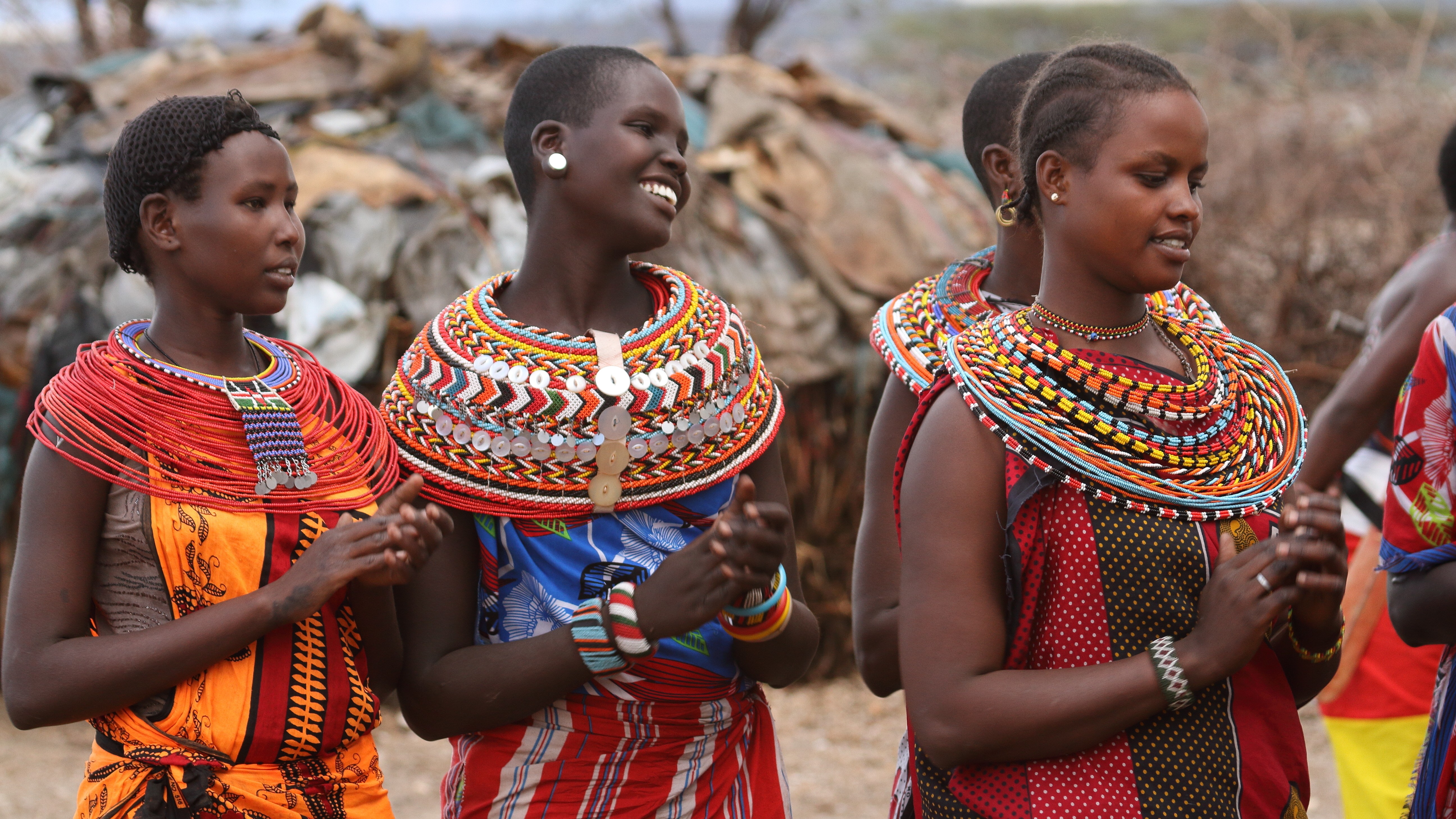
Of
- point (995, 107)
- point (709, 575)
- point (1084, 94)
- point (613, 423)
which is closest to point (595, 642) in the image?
point (709, 575)

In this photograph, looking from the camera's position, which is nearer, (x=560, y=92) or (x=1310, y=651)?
(x=1310, y=651)

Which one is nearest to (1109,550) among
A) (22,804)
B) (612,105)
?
(612,105)

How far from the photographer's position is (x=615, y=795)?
2.26 m

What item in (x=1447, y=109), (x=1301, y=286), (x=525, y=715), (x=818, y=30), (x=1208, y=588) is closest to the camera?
(x=1208, y=588)

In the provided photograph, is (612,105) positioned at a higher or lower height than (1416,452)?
higher

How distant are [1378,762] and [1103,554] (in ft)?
6.97

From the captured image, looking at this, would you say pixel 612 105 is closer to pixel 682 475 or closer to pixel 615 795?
pixel 682 475

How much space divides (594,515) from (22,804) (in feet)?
12.8

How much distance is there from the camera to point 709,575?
1973mm

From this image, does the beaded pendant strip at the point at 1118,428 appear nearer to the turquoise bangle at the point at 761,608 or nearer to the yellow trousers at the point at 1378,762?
the turquoise bangle at the point at 761,608

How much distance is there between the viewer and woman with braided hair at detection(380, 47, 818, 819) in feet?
7.16

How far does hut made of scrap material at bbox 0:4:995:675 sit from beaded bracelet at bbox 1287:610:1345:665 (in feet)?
11.3

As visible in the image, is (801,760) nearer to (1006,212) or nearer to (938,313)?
(938,313)

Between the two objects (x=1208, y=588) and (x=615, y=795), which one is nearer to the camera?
(x=1208, y=588)
